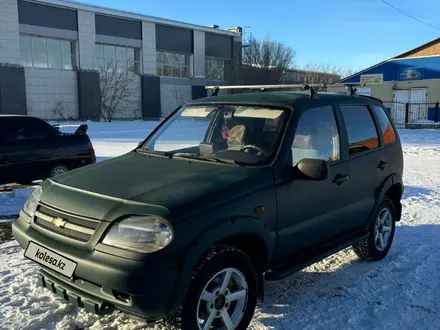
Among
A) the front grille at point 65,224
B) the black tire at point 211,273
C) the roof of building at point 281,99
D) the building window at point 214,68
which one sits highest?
the building window at point 214,68

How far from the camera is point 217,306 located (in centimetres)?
325

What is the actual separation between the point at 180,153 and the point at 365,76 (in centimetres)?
3609

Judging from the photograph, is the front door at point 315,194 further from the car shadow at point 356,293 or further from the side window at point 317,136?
the car shadow at point 356,293

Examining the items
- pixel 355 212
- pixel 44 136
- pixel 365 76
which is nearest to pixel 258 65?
pixel 365 76

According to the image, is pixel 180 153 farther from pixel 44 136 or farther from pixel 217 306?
pixel 44 136

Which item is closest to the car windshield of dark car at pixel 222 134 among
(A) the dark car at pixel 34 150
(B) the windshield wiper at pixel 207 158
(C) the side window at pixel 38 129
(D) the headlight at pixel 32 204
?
(B) the windshield wiper at pixel 207 158

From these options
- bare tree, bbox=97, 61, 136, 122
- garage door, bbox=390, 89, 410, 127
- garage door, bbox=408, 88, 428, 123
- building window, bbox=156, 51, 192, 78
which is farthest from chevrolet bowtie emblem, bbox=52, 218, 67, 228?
building window, bbox=156, 51, 192, 78

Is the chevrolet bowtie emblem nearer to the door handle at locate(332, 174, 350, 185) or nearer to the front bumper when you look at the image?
the front bumper

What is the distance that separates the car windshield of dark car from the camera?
3883 mm

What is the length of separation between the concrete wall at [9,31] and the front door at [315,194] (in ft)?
117

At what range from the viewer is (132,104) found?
146 feet

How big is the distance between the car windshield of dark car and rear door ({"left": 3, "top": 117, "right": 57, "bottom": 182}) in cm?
528

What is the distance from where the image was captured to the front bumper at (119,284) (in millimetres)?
2787

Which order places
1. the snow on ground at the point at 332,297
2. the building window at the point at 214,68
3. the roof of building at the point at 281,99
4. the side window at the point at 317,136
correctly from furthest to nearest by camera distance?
the building window at the point at 214,68 → the roof of building at the point at 281,99 → the side window at the point at 317,136 → the snow on ground at the point at 332,297
